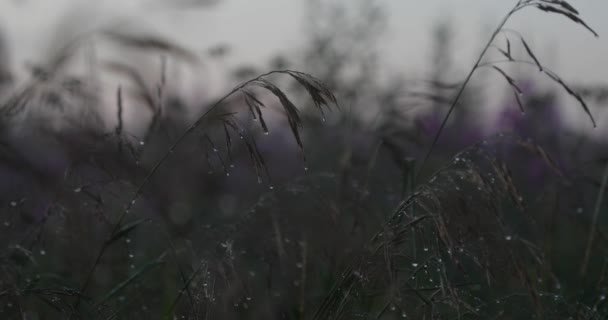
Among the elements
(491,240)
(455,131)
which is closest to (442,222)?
(491,240)

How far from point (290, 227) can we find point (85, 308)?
2.08 feet

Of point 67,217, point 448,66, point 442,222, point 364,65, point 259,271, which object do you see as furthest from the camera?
point 448,66

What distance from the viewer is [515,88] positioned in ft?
5.68

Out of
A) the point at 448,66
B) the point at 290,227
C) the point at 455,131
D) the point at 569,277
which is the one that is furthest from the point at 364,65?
the point at 448,66

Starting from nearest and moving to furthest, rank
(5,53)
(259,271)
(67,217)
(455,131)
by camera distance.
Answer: (67,217), (5,53), (259,271), (455,131)

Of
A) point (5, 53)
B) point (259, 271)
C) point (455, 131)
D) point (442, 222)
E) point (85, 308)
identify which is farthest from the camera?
point (455, 131)

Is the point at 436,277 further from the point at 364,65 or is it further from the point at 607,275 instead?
the point at 364,65

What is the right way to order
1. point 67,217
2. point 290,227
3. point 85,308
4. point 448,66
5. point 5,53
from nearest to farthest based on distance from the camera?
→ point 85,308 < point 67,217 < point 290,227 < point 5,53 < point 448,66

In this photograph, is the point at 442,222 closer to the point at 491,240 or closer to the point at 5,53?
the point at 491,240

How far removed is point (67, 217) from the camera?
6.28ft

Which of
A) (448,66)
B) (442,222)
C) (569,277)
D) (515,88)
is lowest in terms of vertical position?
(448,66)

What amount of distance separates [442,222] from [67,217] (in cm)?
90

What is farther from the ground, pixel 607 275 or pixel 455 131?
pixel 607 275

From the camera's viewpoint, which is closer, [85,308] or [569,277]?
[85,308]
